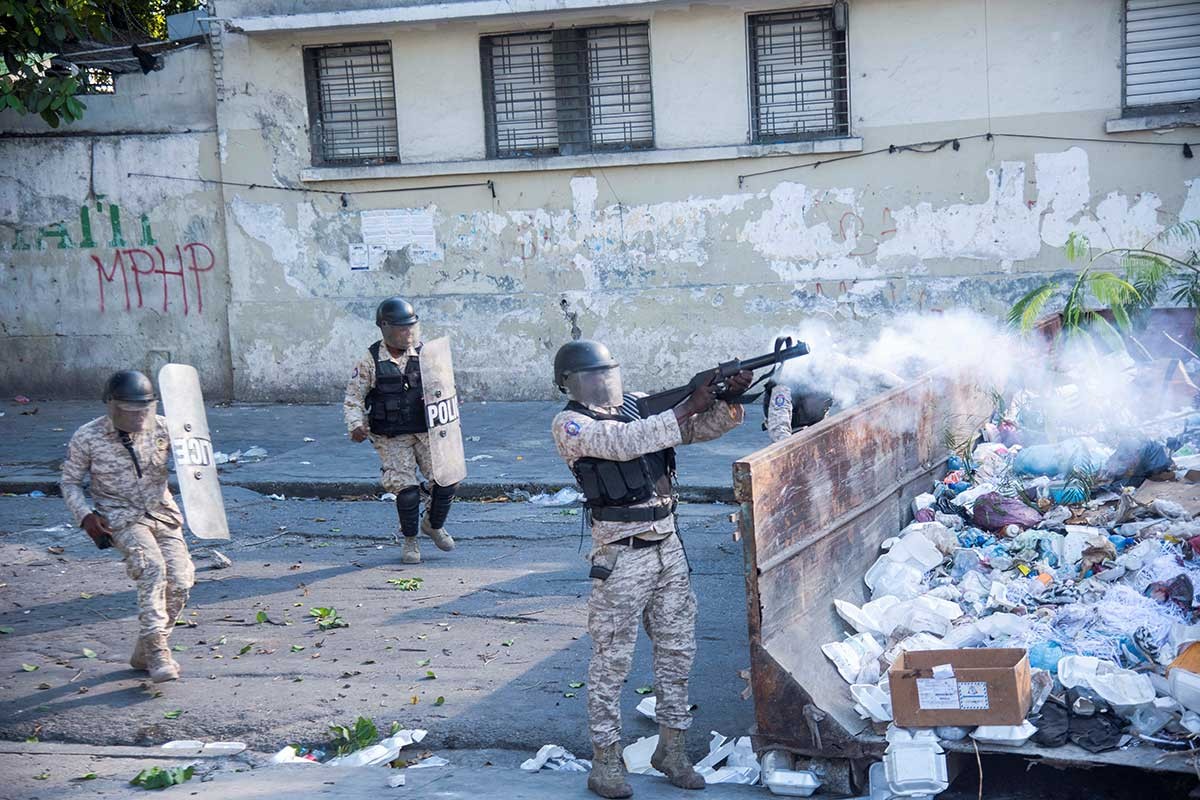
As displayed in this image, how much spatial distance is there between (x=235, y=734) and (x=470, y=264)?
830 cm

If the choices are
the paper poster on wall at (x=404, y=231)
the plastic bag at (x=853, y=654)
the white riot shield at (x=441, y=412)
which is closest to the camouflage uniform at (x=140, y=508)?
the white riot shield at (x=441, y=412)

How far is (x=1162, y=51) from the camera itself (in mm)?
11453

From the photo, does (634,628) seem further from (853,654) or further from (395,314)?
(395,314)

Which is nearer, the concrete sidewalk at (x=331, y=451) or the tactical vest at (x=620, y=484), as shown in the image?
the tactical vest at (x=620, y=484)

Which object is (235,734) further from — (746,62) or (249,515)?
(746,62)

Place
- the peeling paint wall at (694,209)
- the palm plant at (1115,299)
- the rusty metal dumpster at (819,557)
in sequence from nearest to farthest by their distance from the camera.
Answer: the rusty metal dumpster at (819,557)
the palm plant at (1115,299)
the peeling paint wall at (694,209)

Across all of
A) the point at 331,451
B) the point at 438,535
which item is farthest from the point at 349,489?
the point at 438,535

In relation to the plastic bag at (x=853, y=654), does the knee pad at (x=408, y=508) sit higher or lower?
higher

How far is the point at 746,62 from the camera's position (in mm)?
12289

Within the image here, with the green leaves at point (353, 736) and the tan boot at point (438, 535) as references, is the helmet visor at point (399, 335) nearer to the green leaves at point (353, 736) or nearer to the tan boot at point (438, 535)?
the tan boot at point (438, 535)

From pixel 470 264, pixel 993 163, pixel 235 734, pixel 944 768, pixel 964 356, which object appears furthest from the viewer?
pixel 470 264

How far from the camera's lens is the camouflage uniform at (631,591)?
457cm

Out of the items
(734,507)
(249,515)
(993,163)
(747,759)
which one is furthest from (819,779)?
(993,163)

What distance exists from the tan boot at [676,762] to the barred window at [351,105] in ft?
32.3
